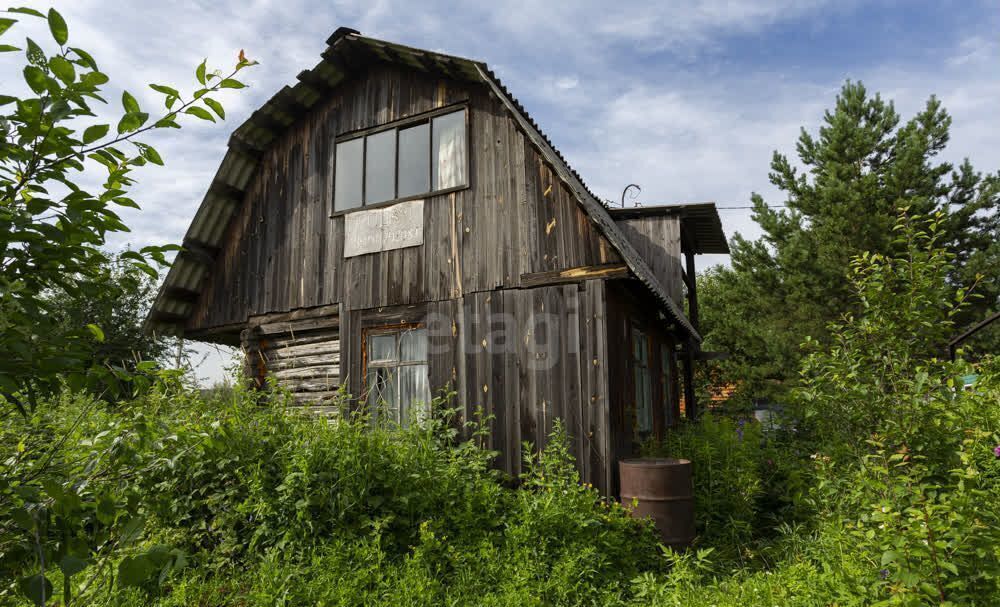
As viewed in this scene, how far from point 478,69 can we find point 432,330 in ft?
11.5

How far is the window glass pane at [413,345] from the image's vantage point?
27.3 feet

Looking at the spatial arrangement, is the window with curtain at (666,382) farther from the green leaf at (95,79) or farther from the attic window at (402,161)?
the green leaf at (95,79)

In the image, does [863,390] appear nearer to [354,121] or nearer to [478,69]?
[478,69]

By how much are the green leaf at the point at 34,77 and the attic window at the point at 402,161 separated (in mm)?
6707

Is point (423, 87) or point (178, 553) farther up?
point (423, 87)

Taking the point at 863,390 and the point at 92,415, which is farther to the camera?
the point at 92,415

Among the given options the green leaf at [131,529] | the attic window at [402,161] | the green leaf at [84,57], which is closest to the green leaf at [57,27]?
the green leaf at [84,57]

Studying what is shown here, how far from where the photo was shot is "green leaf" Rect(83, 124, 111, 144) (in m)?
1.75

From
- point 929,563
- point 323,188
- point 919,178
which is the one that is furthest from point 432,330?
point 919,178

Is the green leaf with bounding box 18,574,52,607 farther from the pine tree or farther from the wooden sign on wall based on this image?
the pine tree

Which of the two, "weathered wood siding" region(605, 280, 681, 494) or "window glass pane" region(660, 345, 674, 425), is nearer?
"weathered wood siding" region(605, 280, 681, 494)

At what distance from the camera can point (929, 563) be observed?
341 centimetres

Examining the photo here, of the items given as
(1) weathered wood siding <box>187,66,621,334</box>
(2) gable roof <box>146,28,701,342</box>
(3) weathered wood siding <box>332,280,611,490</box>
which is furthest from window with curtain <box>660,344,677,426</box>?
(1) weathered wood siding <box>187,66,621,334</box>

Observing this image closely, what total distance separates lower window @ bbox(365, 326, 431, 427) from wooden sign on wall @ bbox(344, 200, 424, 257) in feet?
4.01
